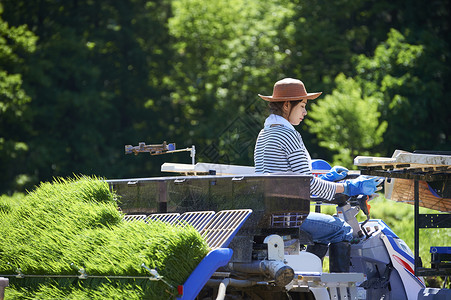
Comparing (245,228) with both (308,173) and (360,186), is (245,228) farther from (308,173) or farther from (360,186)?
(360,186)

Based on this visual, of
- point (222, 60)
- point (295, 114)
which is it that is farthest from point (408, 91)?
point (295, 114)

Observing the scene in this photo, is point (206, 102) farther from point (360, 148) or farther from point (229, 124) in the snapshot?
point (360, 148)

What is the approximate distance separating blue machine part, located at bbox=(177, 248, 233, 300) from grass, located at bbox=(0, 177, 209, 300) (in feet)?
0.13

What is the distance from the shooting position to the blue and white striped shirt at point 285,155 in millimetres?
5750

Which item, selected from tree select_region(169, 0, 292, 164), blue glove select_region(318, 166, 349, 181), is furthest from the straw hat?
tree select_region(169, 0, 292, 164)

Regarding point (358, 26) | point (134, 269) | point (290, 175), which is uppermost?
point (358, 26)

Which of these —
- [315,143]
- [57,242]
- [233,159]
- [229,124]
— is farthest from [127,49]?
[57,242]

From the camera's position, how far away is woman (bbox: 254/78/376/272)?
575 cm

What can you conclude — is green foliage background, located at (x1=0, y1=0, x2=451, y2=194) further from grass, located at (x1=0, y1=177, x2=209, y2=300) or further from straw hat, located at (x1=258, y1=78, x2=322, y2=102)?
grass, located at (x1=0, y1=177, x2=209, y2=300)

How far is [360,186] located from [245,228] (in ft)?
3.80

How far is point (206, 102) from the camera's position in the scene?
31.5 metres

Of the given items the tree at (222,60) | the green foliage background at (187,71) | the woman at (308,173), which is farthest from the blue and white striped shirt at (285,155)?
the tree at (222,60)

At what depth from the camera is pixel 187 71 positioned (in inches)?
1291

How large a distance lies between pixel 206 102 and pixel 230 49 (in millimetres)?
2291
